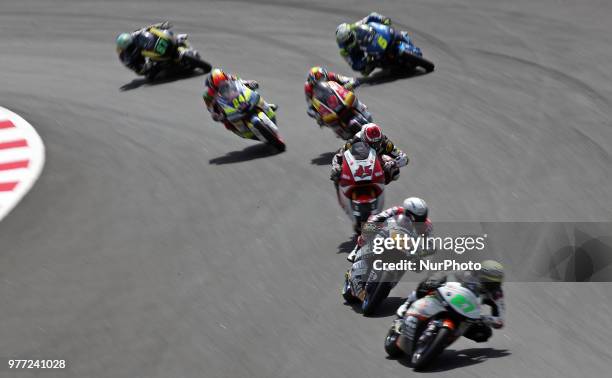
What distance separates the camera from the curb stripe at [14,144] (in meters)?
19.2

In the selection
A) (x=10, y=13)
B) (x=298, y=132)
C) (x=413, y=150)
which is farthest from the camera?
(x=10, y=13)

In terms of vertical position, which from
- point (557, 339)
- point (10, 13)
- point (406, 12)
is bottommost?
point (10, 13)


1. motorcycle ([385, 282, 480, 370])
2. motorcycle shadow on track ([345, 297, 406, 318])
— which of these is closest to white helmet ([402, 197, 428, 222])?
motorcycle shadow on track ([345, 297, 406, 318])

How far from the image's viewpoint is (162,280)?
1388 centimetres

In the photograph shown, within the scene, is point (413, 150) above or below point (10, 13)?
above

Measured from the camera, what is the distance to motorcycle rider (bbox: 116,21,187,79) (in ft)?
77.0

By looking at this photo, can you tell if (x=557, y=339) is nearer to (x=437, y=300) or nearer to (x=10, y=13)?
(x=437, y=300)

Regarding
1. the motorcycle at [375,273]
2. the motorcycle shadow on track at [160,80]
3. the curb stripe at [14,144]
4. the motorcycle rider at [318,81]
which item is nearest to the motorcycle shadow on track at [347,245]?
the motorcycle at [375,273]

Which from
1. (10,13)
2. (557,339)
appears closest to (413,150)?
(557,339)

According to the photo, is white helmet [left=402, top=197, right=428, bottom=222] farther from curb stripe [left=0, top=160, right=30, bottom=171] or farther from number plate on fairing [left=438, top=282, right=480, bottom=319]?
curb stripe [left=0, top=160, right=30, bottom=171]

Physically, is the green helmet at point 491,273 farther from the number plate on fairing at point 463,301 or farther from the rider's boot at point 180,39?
the rider's boot at point 180,39

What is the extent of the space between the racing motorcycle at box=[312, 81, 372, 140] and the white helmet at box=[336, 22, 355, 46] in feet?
10.6

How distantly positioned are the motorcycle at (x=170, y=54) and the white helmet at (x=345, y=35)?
11.5ft

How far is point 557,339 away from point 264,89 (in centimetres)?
1168
